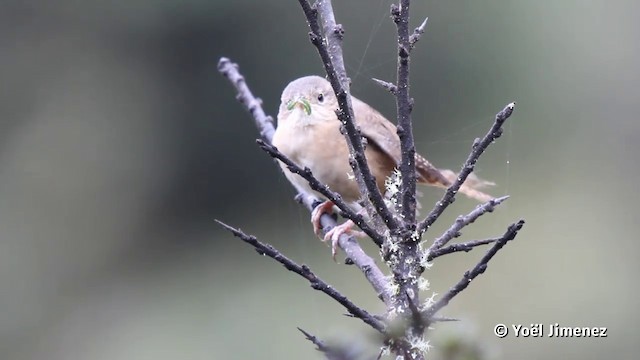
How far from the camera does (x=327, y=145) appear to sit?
3807 millimetres

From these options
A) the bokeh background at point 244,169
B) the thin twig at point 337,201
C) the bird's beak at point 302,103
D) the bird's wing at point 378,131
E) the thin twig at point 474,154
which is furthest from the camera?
the bokeh background at point 244,169

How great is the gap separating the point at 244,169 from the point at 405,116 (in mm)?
9800

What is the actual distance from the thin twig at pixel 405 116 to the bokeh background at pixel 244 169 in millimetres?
5371

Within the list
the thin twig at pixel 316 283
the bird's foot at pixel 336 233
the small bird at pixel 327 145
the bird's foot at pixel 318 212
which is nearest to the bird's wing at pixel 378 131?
the small bird at pixel 327 145

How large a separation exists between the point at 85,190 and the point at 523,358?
6.50 meters

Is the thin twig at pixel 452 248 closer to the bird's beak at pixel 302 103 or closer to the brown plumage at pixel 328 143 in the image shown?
the bird's beak at pixel 302 103

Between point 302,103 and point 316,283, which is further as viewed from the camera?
point 302,103

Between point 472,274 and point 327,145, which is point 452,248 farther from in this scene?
point 327,145

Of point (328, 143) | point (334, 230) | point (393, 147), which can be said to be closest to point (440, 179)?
point (393, 147)

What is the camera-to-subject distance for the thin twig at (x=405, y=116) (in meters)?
1.79

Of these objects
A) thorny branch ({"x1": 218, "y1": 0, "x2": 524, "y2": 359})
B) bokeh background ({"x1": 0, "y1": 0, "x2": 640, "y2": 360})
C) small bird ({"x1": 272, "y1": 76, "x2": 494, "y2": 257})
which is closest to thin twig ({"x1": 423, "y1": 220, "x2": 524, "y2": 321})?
thorny branch ({"x1": 218, "y1": 0, "x2": 524, "y2": 359})

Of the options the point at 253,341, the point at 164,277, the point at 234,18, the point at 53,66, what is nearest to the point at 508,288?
the point at 253,341

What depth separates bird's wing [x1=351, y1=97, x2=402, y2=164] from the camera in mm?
3891

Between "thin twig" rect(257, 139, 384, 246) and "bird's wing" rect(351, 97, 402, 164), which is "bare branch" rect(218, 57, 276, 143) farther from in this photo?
"thin twig" rect(257, 139, 384, 246)
